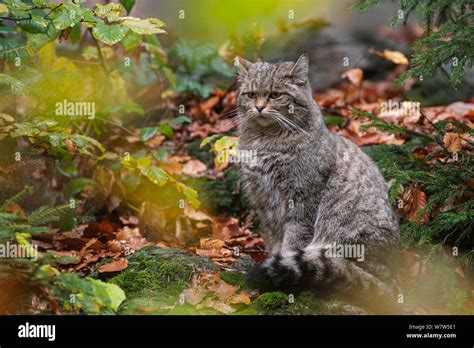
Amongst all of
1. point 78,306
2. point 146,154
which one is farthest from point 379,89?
point 78,306

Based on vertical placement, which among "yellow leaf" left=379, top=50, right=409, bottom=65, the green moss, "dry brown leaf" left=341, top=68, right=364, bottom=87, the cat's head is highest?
"yellow leaf" left=379, top=50, right=409, bottom=65

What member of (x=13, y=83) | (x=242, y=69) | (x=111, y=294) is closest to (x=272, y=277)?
(x=111, y=294)

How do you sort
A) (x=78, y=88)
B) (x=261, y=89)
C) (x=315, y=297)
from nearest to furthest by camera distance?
(x=315, y=297), (x=261, y=89), (x=78, y=88)

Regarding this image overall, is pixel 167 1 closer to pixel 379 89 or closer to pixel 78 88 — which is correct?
pixel 78 88

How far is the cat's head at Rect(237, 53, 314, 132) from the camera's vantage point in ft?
15.1

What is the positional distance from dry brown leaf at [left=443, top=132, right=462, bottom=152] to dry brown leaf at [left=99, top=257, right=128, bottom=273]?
2.41 meters

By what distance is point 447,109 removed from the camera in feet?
21.7

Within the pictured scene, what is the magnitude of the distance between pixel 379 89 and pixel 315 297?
451cm

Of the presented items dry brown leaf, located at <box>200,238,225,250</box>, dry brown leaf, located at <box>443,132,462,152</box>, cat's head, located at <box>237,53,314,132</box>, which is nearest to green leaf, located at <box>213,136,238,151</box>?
cat's head, located at <box>237,53,314,132</box>

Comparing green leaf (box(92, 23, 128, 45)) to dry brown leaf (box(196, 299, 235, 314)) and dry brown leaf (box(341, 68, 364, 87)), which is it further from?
dry brown leaf (box(341, 68, 364, 87))

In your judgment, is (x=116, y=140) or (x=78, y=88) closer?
(x=78, y=88)

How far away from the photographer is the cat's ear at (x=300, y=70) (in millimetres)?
4609

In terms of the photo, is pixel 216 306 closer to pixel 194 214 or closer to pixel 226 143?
pixel 226 143

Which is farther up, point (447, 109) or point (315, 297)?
point (447, 109)
